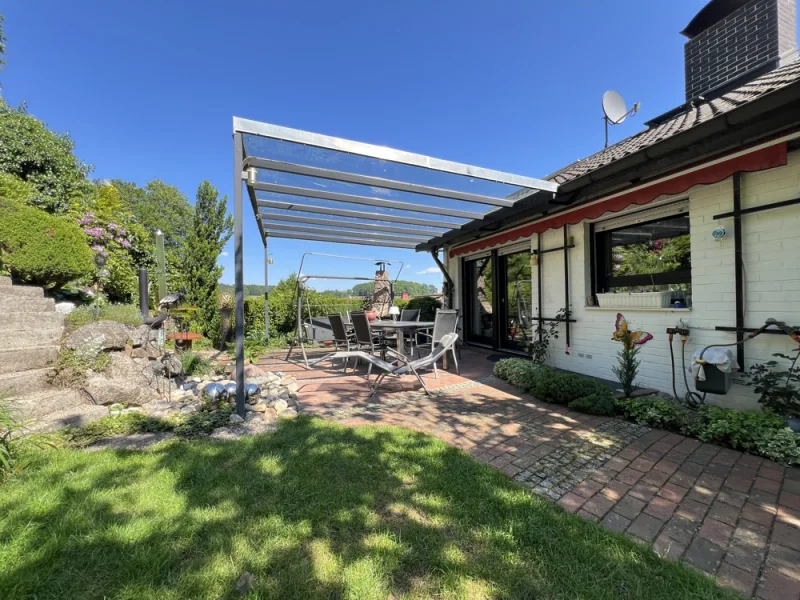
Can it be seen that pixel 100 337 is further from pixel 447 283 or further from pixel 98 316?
pixel 447 283

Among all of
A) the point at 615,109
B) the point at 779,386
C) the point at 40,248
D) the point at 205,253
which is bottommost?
the point at 779,386

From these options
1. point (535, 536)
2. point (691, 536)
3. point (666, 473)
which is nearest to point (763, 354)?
point (666, 473)

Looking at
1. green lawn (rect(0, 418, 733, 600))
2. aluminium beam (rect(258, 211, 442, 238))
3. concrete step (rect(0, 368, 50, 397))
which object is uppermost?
aluminium beam (rect(258, 211, 442, 238))

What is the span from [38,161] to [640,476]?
46.3 feet

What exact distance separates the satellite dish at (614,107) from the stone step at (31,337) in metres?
9.23

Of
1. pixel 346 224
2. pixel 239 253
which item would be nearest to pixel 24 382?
pixel 239 253

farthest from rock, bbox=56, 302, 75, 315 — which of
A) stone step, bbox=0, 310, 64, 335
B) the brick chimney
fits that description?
the brick chimney

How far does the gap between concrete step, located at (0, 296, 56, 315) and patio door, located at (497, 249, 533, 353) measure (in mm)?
7330

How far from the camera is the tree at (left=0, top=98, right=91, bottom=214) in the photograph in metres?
8.36

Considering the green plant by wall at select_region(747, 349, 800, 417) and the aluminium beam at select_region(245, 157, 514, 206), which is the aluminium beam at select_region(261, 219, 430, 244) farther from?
the green plant by wall at select_region(747, 349, 800, 417)

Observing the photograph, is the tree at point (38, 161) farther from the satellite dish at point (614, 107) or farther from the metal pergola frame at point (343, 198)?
the satellite dish at point (614, 107)

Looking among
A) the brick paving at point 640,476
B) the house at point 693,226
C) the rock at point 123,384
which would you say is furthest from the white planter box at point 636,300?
the rock at point 123,384

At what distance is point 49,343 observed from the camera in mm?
3551

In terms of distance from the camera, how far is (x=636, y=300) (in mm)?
4219
